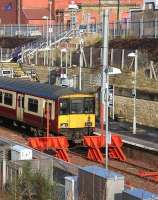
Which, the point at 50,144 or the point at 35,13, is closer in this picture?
the point at 50,144

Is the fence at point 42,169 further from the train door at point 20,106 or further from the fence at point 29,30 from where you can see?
the fence at point 29,30

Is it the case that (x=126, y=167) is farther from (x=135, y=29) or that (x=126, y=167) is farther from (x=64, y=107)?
(x=135, y=29)

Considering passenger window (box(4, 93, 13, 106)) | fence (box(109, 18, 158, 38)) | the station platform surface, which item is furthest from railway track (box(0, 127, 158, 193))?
fence (box(109, 18, 158, 38))

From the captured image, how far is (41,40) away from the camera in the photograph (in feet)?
221

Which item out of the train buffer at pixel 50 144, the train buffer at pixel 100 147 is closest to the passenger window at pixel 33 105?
the train buffer at pixel 50 144

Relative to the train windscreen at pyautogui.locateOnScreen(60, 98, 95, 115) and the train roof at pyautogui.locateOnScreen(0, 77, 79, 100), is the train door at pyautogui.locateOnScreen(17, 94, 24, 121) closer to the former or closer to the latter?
the train roof at pyautogui.locateOnScreen(0, 77, 79, 100)

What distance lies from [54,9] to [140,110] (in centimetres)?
5533

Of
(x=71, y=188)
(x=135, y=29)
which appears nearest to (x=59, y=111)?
(x=71, y=188)

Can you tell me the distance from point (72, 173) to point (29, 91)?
16.7m

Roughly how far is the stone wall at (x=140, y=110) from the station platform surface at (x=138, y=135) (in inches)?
22.2

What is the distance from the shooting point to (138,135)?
109 feet

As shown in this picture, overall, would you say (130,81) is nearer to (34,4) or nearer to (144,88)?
(144,88)

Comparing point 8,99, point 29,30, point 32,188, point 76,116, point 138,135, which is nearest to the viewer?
point 32,188

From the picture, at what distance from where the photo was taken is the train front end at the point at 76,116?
30969 mm
